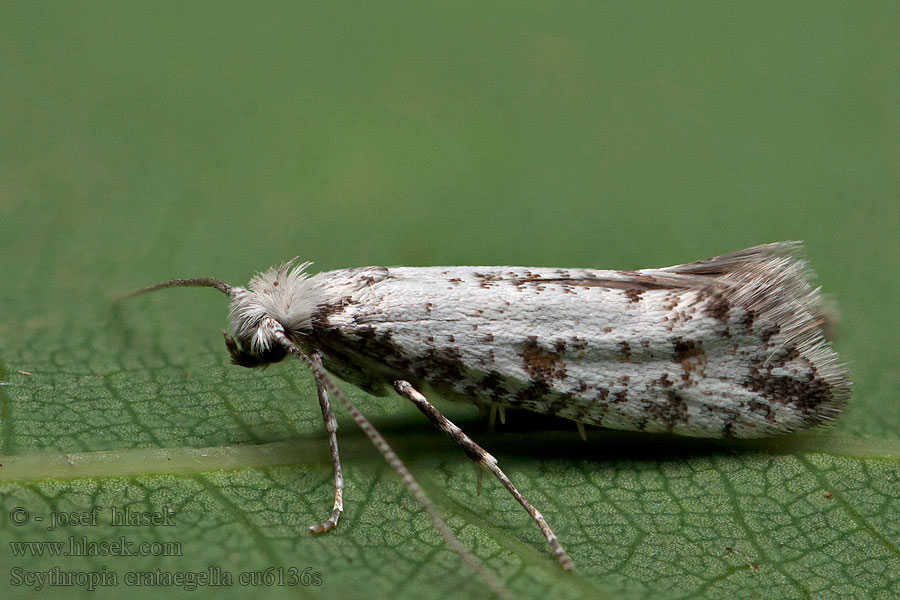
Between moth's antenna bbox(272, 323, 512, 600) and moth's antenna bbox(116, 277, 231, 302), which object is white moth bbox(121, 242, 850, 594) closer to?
moth's antenna bbox(272, 323, 512, 600)

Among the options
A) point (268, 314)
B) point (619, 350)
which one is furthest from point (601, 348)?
point (268, 314)

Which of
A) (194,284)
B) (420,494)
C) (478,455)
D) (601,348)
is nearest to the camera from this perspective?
(420,494)

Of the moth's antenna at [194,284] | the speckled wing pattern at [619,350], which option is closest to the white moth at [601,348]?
the speckled wing pattern at [619,350]

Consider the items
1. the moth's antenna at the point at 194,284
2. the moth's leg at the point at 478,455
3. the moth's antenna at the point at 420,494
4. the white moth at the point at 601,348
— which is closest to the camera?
the moth's antenna at the point at 420,494

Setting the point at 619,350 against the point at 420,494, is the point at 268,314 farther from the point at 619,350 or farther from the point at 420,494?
the point at 619,350

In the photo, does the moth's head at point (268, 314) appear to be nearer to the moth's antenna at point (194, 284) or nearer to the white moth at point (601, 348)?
the white moth at point (601, 348)

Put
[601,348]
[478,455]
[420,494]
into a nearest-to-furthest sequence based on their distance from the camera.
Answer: [420,494]
[478,455]
[601,348]

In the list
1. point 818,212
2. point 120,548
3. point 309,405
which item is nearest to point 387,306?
point 309,405
